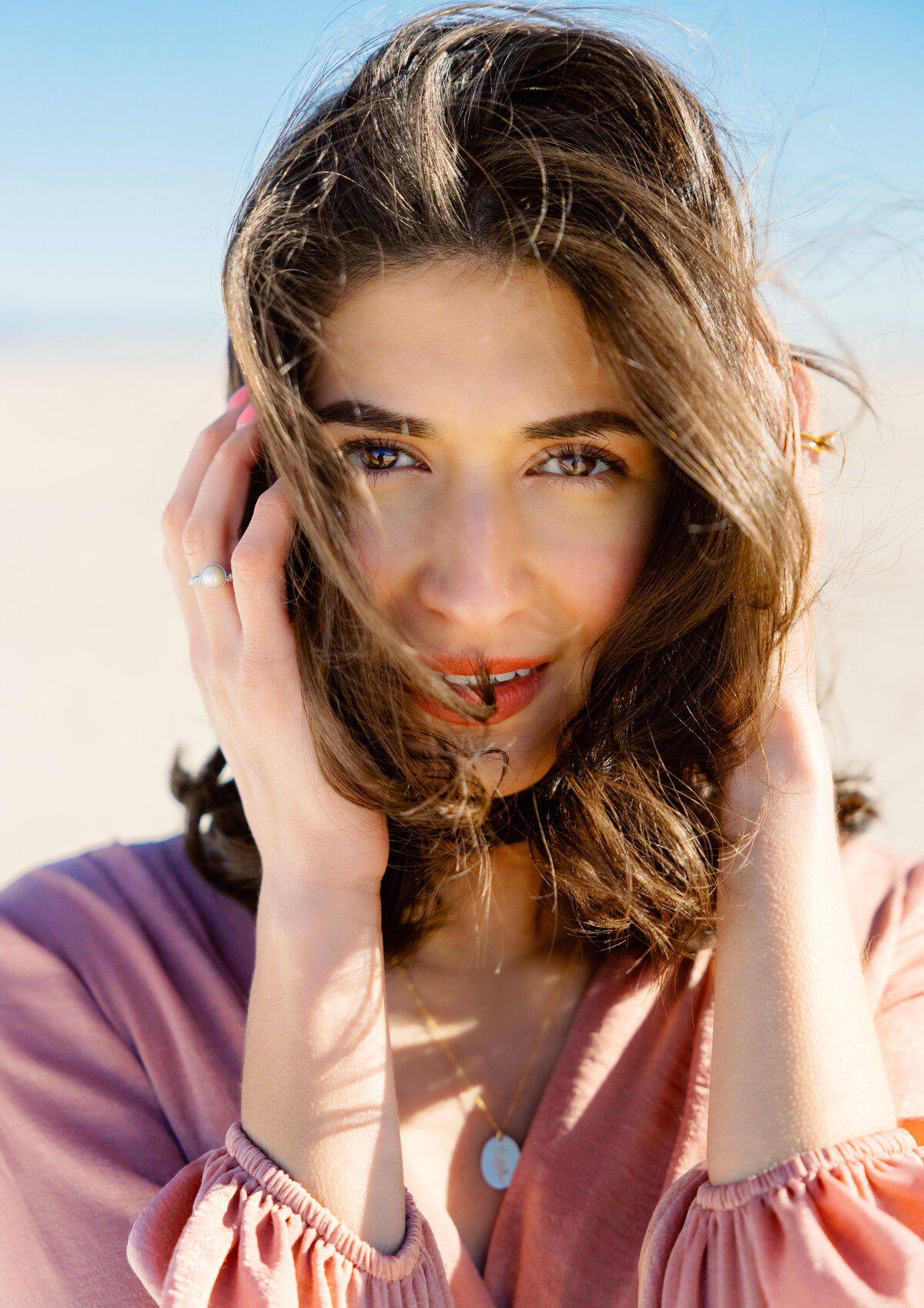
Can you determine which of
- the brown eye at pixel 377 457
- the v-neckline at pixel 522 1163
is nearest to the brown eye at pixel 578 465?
the brown eye at pixel 377 457

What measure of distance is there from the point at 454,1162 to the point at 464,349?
1.22 m

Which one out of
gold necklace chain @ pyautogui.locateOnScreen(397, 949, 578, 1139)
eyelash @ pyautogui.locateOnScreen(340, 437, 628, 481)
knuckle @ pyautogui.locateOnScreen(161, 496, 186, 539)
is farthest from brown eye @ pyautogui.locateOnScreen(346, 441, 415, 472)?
gold necklace chain @ pyautogui.locateOnScreen(397, 949, 578, 1139)

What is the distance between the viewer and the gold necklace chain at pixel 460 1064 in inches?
64.9

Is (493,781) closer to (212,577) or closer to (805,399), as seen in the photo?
(212,577)

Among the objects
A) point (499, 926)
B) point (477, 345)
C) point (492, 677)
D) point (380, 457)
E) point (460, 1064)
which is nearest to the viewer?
point (477, 345)

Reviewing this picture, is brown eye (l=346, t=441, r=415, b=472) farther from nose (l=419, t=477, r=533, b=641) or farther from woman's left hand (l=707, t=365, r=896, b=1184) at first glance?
woman's left hand (l=707, t=365, r=896, b=1184)

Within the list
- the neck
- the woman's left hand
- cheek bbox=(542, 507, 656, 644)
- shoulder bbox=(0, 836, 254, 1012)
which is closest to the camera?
the woman's left hand

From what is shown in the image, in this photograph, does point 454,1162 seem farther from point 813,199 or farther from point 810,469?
point 813,199

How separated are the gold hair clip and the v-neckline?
3.02 feet

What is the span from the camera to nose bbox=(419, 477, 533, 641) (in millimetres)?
1443

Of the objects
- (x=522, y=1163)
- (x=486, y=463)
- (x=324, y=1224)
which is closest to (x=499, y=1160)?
(x=522, y=1163)

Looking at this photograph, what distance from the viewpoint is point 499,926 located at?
6.14 feet

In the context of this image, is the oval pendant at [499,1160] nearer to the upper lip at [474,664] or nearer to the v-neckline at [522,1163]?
the v-neckline at [522,1163]

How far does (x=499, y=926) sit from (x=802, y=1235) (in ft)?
2.53
